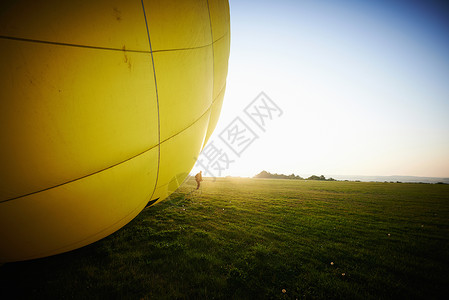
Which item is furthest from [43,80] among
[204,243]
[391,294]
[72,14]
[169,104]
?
[391,294]

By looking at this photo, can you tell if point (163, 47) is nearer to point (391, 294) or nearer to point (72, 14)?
point (72, 14)

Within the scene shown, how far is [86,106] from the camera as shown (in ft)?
3.64

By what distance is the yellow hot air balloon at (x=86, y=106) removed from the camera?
97 cm

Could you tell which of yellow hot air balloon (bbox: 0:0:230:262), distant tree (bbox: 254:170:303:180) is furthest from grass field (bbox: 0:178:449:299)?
distant tree (bbox: 254:170:303:180)

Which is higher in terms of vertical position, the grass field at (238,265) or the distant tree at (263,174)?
the grass field at (238,265)

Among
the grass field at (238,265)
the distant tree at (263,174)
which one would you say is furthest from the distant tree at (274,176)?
the grass field at (238,265)

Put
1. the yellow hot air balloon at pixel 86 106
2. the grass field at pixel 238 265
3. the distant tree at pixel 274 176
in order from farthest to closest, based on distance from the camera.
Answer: the distant tree at pixel 274 176 → the grass field at pixel 238 265 → the yellow hot air balloon at pixel 86 106

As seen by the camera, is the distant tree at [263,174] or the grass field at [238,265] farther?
the distant tree at [263,174]

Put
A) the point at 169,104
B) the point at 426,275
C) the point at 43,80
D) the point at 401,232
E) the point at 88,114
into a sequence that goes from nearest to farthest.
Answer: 1. the point at 43,80
2. the point at 88,114
3. the point at 169,104
4. the point at 426,275
5. the point at 401,232

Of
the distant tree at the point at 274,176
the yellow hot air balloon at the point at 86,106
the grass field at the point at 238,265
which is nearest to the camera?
the yellow hot air balloon at the point at 86,106

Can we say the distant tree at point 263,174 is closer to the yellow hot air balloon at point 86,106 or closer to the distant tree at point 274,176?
the distant tree at point 274,176

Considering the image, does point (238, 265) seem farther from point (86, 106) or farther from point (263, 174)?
point (263, 174)

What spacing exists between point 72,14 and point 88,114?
58 centimetres

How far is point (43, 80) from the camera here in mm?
999
